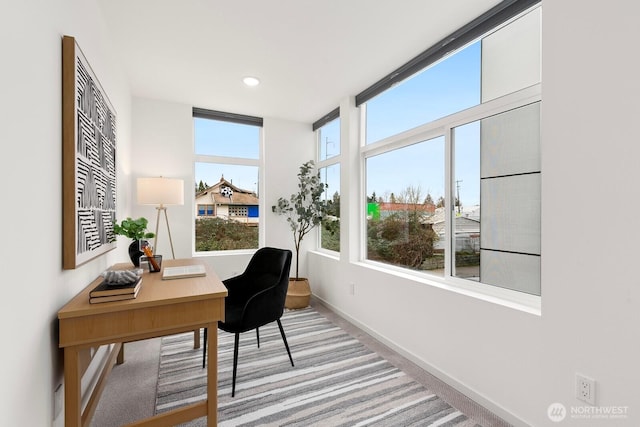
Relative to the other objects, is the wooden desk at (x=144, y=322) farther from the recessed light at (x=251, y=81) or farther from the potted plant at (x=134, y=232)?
the recessed light at (x=251, y=81)

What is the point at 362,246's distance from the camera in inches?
132

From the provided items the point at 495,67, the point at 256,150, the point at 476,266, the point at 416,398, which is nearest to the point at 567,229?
the point at 476,266

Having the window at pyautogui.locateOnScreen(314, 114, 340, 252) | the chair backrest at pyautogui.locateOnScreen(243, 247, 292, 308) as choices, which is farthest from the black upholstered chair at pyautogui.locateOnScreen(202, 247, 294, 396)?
the window at pyautogui.locateOnScreen(314, 114, 340, 252)

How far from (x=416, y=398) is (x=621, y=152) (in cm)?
171

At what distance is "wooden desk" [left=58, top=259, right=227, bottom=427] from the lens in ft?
4.09

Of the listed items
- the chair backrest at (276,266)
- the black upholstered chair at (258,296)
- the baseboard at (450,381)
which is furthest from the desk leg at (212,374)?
the baseboard at (450,381)

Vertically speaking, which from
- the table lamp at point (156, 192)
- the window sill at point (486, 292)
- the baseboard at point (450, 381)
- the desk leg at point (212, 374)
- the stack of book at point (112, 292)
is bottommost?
the baseboard at point (450, 381)

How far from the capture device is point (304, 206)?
168 inches

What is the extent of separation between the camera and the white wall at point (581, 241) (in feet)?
3.97

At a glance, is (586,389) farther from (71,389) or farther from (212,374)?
(71,389)

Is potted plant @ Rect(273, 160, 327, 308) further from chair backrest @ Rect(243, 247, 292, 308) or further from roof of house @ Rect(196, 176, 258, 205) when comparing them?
chair backrest @ Rect(243, 247, 292, 308)

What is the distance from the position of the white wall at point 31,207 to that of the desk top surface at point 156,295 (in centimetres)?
7

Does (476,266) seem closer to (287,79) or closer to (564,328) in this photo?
(564,328)

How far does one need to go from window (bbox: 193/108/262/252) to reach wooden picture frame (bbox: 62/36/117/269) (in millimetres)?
1894
